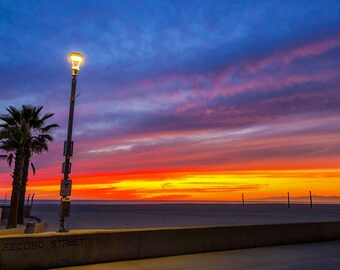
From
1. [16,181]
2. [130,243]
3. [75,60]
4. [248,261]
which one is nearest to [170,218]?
[16,181]

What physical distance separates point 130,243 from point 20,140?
2067 cm

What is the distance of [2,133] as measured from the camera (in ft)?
91.7

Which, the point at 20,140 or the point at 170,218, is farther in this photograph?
the point at 170,218

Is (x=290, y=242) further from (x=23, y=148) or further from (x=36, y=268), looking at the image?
(x=23, y=148)

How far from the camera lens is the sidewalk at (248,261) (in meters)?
9.62

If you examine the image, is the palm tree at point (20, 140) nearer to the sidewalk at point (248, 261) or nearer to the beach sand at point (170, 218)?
the beach sand at point (170, 218)

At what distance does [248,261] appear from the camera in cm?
1050

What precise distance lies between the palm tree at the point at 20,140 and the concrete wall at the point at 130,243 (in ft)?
62.6

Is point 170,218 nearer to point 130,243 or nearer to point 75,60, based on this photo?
point 130,243

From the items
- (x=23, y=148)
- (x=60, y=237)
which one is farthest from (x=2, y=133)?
(x=60, y=237)

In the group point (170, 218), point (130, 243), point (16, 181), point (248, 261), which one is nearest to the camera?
point (248, 261)

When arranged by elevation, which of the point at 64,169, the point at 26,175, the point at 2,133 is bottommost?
the point at 64,169

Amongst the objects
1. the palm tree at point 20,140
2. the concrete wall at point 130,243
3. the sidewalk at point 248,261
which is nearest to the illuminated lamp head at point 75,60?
the concrete wall at point 130,243

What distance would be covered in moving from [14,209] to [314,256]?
74.0 feet
